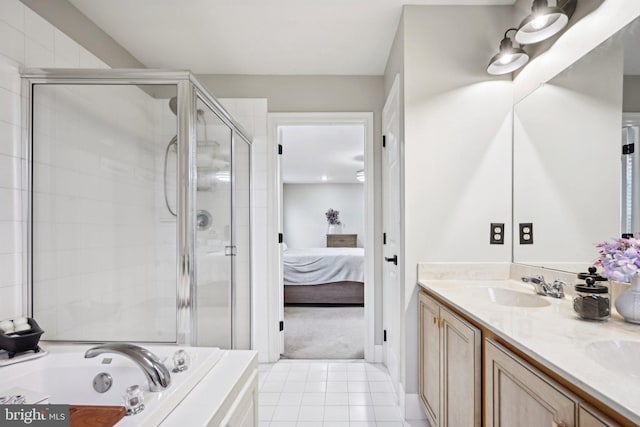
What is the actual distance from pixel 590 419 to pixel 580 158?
1.24 m

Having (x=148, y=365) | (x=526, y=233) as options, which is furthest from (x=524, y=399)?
(x=526, y=233)

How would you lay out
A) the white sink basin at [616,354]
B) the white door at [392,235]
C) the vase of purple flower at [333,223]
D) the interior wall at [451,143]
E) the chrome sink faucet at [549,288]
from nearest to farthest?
the white sink basin at [616,354]
the chrome sink faucet at [549,288]
the interior wall at [451,143]
the white door at [392,235]
the vase of purple flower at [333,223]

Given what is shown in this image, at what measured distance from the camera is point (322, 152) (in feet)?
17.8

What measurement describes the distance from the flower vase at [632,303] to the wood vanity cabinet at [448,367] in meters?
0.47

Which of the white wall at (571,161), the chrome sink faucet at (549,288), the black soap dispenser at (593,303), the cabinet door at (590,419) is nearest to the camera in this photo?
the cabinet door at (590,419)

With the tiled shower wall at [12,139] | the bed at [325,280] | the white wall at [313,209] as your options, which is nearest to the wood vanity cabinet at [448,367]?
the tiled shower wall at [12,139]

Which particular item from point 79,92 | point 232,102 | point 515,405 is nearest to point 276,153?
point 232,102

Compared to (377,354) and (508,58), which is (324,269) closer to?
(377,354)

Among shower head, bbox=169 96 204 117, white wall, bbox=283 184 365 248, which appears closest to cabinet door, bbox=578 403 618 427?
shower head, bbox=169 96 204 117

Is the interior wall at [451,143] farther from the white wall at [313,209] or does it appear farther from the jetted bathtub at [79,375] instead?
the white wall at [313,209]

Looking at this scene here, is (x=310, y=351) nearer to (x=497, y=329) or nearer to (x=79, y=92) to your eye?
(x=497, y=329)

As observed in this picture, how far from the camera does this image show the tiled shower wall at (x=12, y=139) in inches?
58.8

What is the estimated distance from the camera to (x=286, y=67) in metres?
2.73

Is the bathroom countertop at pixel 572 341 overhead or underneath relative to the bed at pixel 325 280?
overhead
